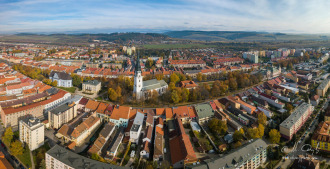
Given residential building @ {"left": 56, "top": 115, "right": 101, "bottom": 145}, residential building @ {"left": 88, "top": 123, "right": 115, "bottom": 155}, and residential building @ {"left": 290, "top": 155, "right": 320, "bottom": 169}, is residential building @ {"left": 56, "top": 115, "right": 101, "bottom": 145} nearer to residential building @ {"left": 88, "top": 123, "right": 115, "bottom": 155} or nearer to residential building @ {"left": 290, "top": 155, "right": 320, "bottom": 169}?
residential building @ {"left": 88, "top": 123, "right": 115, "bottom": 155}

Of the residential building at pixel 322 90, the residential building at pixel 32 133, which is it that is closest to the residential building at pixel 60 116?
the residential building at pixel 32 133

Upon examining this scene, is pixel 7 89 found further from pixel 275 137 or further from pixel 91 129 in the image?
pixel 275 137

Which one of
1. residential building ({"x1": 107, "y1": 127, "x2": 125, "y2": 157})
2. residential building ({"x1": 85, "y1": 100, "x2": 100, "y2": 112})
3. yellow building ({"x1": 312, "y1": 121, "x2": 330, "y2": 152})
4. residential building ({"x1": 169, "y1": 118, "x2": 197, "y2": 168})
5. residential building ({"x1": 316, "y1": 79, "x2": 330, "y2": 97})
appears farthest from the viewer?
residential building ({"x1": 316, "y1": 79, "x2": 330, "y2": 97})

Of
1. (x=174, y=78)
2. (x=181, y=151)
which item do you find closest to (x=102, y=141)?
(x=181, y=151)

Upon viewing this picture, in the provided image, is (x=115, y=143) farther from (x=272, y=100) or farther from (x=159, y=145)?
(x=272, y=100)

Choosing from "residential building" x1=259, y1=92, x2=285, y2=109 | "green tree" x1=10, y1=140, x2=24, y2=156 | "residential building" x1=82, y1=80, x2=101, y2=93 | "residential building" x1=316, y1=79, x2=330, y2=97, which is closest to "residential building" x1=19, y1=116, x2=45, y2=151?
"green tree" x1=10, y1=140, x2=24, y2=156

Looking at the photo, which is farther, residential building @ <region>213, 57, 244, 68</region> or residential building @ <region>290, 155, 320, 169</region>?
residential building @ <region>213, 57, 244, 68</region>
